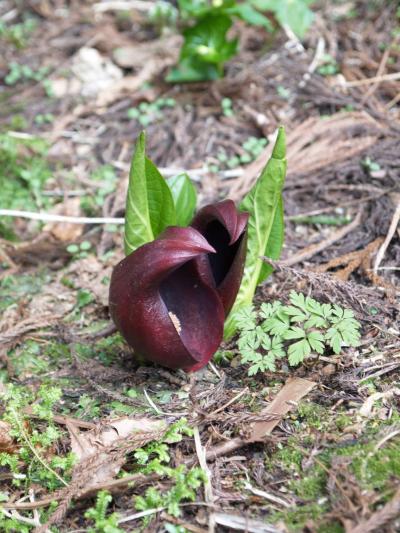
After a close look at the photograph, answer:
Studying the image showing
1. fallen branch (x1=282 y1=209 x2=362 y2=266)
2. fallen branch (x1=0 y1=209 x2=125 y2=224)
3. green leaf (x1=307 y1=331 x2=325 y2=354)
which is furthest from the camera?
fallen branch (x1=0 y1=209 x2=125 y2=224)

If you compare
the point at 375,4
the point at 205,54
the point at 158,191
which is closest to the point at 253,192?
the point at 158,191

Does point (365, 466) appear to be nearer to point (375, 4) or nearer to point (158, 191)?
point (158, 191)

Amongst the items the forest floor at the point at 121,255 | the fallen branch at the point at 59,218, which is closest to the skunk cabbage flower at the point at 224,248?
the forest floor at the point at 121,255

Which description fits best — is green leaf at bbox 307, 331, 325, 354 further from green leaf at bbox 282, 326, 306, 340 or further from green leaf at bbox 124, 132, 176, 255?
green leaf at bbox 124, 132, 176, 255

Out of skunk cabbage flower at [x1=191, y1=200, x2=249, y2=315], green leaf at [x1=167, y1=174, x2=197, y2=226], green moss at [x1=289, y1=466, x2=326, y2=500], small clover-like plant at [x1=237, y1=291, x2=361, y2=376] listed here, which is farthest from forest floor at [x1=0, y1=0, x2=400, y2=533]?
green leaf at [x1=167, y1=174, x2=197, y2=226]

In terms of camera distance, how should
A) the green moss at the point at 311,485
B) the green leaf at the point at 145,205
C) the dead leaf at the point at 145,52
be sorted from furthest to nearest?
the dead leaf at the point at 145,52
the green leaf at the point at 145,205
the green moss at the point at 311,485

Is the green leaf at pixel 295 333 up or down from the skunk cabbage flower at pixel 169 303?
down

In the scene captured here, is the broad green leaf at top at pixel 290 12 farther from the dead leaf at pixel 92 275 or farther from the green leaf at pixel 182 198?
the dead leaf at pixel 92 275
